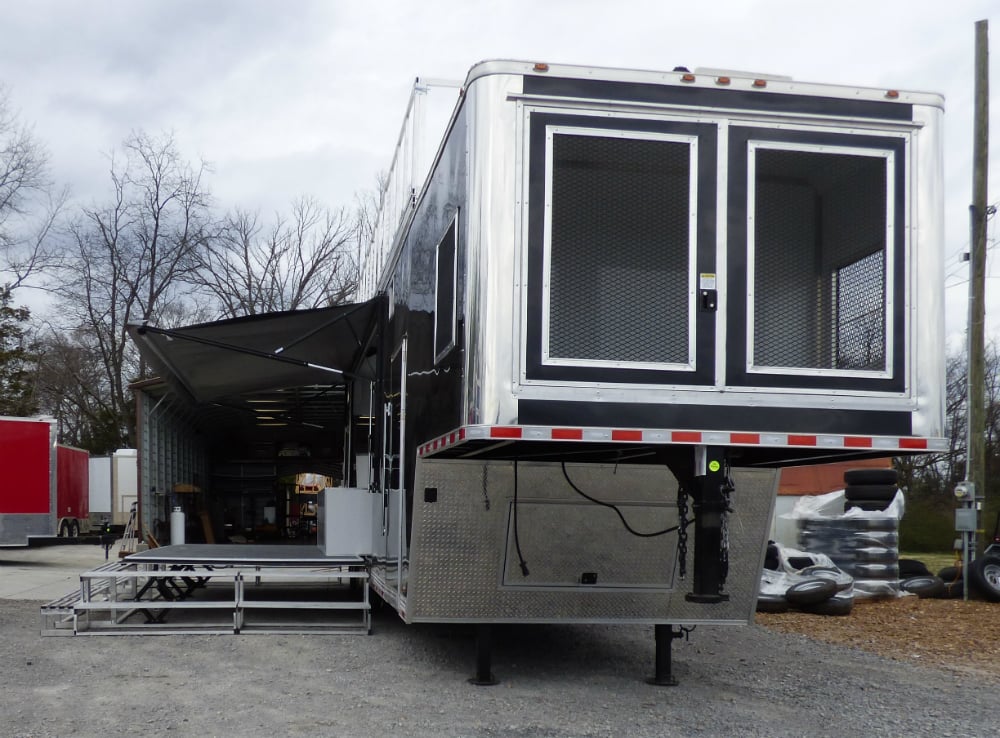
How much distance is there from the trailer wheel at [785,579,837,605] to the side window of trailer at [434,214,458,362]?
6.40 m

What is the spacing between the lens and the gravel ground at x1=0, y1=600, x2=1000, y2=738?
19.1 ft

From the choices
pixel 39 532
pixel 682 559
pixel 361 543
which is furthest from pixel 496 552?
pixel 39 532

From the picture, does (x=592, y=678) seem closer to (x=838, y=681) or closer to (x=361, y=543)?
(x=838, y=681)

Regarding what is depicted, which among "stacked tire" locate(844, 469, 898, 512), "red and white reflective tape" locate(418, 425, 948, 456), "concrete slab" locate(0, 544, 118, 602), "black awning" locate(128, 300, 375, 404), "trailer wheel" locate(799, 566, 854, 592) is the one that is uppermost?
"black awning" locate(128, 300, 375, 404)

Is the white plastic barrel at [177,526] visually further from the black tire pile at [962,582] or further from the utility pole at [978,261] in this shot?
the utility pole at [978,261]

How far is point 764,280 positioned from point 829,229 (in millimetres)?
506

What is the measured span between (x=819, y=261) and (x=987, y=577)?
9085mm

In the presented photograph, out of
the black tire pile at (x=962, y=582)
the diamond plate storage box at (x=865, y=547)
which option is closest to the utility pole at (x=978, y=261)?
the black tire pile at (x=962, y=582)

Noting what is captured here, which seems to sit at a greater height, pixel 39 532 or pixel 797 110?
pixel 797 110

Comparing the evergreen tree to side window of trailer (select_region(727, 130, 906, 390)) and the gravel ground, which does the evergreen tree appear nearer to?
the gravel ground

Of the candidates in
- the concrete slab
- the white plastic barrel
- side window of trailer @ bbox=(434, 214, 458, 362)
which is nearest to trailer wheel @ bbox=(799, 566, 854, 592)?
side window of trailer @ bbox=(434, 214, 458, 362)

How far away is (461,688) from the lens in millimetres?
6812

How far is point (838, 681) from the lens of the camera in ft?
24.7

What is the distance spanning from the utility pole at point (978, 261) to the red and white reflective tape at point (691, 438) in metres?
10.1
